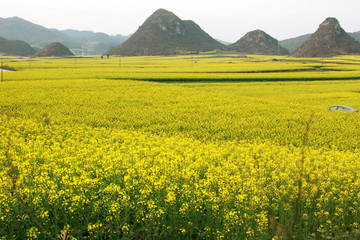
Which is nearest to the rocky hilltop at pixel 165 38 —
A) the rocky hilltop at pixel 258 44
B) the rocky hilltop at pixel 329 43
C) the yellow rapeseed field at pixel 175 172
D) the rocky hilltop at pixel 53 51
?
the rocky hilltop at pixel 258 44

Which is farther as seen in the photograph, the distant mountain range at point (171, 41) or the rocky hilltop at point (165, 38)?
the distant mountain range at point (171, 41)

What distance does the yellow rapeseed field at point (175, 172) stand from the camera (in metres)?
4.73

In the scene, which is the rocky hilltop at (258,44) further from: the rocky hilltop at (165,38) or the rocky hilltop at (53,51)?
the rocky hilltop at (53,51)

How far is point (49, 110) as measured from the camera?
16359mm

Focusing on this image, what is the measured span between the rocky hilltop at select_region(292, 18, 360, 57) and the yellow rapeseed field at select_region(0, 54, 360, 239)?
115154mm

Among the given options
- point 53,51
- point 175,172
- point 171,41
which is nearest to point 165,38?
point 171,41

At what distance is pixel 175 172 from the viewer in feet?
19.6

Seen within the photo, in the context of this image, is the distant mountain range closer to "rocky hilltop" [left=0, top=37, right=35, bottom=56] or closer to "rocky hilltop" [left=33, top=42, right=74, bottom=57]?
"rocky hilltop" [left=0, top=37, right=35, bottom=56]

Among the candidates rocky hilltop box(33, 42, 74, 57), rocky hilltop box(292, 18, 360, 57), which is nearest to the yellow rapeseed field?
rocky hilltop box(292, 18, 360, 57)

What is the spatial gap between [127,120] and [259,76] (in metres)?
29.6

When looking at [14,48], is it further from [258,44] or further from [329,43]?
[329,43]

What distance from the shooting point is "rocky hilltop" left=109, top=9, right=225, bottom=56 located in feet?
480

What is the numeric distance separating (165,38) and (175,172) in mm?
159593

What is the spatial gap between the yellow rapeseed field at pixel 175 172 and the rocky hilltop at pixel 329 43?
11515 cm
